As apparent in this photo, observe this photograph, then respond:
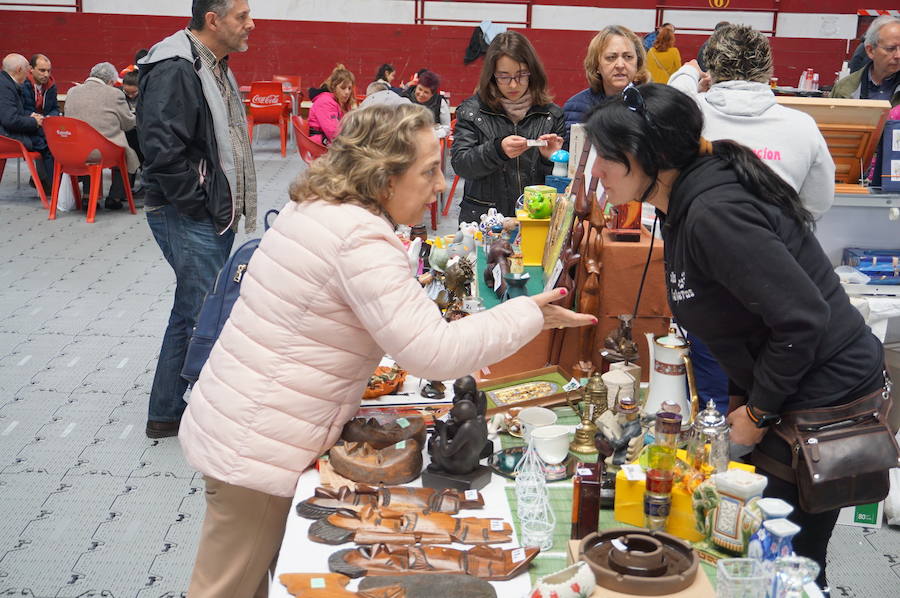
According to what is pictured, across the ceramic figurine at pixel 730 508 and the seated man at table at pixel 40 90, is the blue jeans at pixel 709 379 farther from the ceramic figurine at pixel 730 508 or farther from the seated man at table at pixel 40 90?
the seated man at table at pixel 40 90

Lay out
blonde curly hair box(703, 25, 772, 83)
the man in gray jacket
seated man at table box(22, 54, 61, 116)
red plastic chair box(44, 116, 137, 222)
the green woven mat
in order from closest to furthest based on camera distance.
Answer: the green woven mat < blonde curly hair box(703, 25, 772, 83) < the man in gray jacket < red plastic chair box(44, 116, 137, 222) < seated man at table box(22, 54, 61, 116)

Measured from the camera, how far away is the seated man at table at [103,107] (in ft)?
27.2

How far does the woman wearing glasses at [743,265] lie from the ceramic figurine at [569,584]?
24.8 inches

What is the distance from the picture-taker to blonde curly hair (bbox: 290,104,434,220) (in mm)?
1808

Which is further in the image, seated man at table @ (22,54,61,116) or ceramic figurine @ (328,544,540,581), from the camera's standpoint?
seated man at table @ (22,54,61,116)

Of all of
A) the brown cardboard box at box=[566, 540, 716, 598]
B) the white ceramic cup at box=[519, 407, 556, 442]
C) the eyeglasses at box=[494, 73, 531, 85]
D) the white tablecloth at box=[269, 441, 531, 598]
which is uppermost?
the eyeglasses at box=[494, 73, 531, 85]

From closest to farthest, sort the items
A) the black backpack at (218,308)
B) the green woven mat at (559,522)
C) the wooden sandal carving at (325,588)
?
the wooden sandal carving at (325,588) < the green woven mat at (559,522) < the black backpack at (218,308)

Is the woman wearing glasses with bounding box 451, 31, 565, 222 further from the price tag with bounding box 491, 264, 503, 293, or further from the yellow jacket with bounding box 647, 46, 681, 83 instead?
the yellow jacket with bounding box 647, 46, 681, 83

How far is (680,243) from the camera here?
1.80 m

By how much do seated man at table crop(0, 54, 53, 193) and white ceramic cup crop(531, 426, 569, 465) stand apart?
813cm

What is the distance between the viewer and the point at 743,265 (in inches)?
65.6

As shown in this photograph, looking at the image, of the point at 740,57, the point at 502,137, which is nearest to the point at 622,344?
the point at 740,57

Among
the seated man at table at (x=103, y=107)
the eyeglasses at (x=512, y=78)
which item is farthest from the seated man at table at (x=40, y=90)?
the eyeglasses at (x=512, y=78)

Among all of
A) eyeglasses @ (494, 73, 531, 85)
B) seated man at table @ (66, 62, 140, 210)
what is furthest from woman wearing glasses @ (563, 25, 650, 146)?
seated man at table @ (66, 62, 140, 210)
